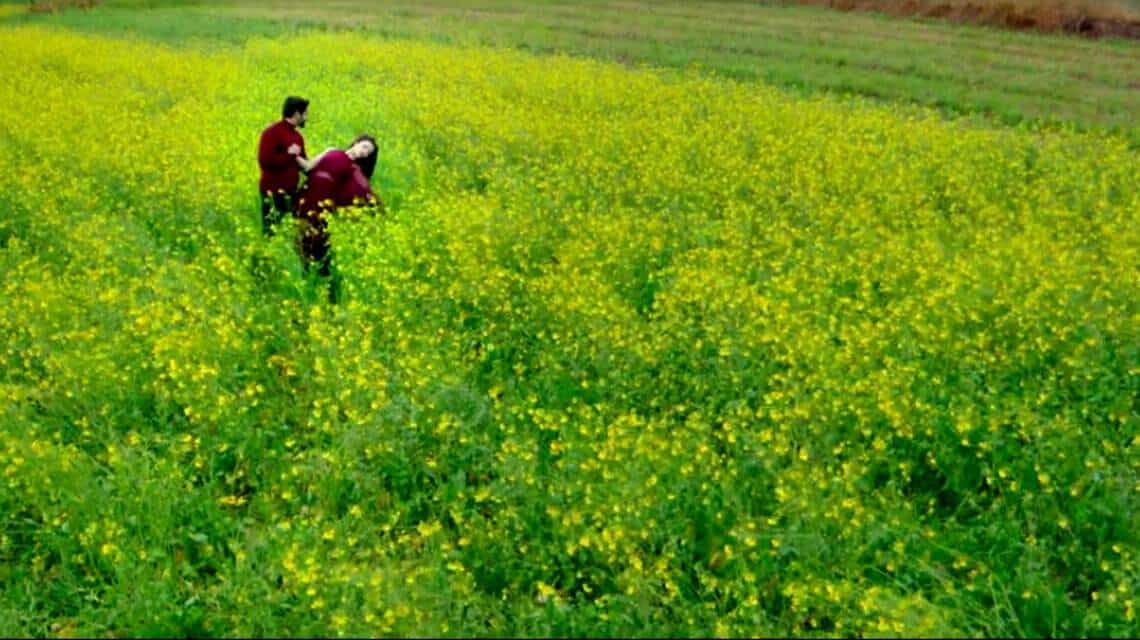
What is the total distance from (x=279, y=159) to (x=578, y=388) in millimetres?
4128

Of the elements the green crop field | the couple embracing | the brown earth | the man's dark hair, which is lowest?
the green crop field

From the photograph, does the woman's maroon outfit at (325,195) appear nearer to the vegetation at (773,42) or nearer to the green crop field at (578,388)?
the green crop field at (578,388)

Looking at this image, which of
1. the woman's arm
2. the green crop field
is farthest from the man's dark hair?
the green crop field

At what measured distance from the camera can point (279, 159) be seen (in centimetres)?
914

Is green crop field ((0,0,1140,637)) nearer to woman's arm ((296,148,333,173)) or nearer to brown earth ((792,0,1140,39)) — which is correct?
woman's arm ((296,148,333,173))

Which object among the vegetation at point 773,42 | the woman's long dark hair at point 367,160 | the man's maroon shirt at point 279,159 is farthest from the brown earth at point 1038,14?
the man's maroon shirt at point 279,159

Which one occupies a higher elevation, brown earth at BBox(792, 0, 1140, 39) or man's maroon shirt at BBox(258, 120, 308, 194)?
brown earth at BBox(792, 0, 1140, 39)

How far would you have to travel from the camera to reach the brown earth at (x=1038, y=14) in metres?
22.5

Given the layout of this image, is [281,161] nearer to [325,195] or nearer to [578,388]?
[325,195]

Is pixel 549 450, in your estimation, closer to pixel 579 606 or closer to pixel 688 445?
pixel 688 445

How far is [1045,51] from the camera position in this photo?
20.5 meters

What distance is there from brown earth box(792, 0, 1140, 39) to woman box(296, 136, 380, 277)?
19.4 m

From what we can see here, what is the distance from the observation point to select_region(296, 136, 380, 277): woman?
885cm

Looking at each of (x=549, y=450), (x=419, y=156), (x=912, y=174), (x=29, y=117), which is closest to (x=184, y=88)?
(x=29, y=117)
